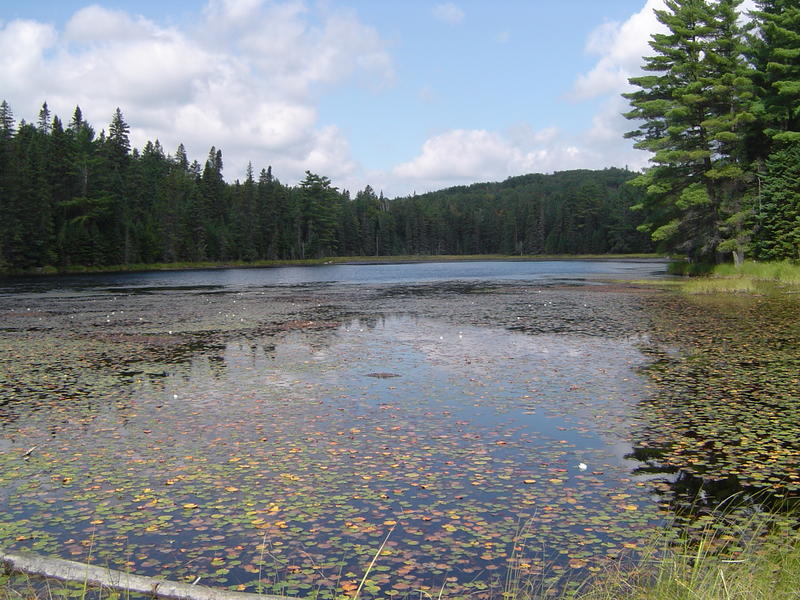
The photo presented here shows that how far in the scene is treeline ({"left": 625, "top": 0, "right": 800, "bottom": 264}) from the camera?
38.5m

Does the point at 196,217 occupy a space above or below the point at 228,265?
above

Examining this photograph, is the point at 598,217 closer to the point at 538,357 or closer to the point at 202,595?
the point at 538,357

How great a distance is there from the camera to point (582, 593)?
16.4 feet

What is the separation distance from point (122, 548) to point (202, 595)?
6.26 feet

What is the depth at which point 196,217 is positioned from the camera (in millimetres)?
102312

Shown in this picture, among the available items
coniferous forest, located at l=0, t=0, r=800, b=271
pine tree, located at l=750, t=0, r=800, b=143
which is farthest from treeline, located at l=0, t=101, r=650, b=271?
pine tree, located at l=750, t=0, r=800, b=143

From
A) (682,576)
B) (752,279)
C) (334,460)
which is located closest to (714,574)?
(682,576)

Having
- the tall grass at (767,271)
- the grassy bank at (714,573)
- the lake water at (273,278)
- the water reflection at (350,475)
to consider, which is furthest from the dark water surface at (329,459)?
the lake water at (273,278)

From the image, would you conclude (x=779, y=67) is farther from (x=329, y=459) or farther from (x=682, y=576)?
(x=682, y=576)

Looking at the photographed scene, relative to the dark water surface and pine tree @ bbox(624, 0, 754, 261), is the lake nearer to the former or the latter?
the dark water surface

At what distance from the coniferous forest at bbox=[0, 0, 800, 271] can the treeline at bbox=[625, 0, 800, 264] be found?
124mm

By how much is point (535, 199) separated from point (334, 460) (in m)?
172

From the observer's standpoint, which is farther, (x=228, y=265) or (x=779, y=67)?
(x=228, y=265)

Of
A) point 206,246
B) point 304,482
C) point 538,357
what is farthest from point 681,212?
point 206,246
